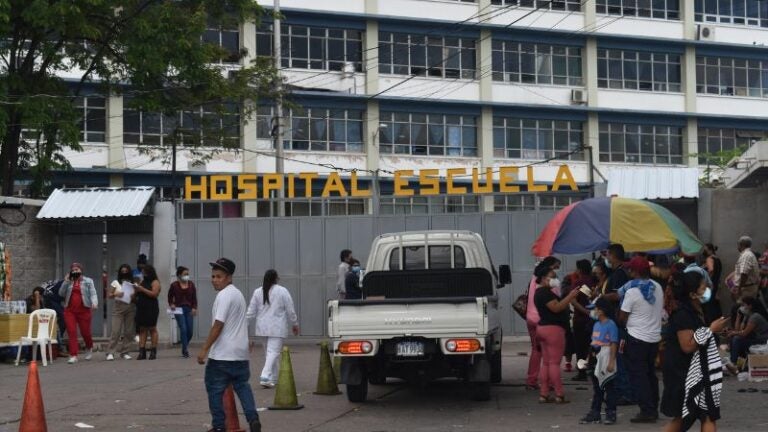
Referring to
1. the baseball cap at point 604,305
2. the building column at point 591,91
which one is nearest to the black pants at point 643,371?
the baseball cap at point 604,305

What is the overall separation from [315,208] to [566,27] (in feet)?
47.7

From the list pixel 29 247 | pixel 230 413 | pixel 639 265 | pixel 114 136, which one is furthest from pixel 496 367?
pixel 114 136

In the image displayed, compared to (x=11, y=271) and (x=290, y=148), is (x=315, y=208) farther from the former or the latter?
(x=11, y=271)

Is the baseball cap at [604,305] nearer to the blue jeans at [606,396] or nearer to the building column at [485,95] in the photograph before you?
the blue jeans at [606,396]

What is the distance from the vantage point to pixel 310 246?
27984mm

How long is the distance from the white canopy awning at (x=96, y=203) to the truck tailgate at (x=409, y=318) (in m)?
13.7

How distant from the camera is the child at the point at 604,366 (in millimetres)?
12891

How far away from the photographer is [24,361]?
23844mm

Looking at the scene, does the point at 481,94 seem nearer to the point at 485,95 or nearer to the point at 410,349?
the point at 485,95

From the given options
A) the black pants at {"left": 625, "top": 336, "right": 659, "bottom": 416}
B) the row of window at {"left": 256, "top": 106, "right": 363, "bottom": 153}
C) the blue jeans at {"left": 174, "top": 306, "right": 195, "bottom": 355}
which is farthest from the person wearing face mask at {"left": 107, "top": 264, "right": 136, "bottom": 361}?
the row of window at {"left": 256, "top": 106, "right": 363, "bottom": 153}

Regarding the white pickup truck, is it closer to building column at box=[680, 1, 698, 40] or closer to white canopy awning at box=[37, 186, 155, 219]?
white canopy awning at box=[37, 186, 155, 219]

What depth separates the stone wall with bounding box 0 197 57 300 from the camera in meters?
26.8

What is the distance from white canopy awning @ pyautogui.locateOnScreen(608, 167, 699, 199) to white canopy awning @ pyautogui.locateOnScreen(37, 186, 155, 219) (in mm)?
11598

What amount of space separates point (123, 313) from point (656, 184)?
13.4 metres
